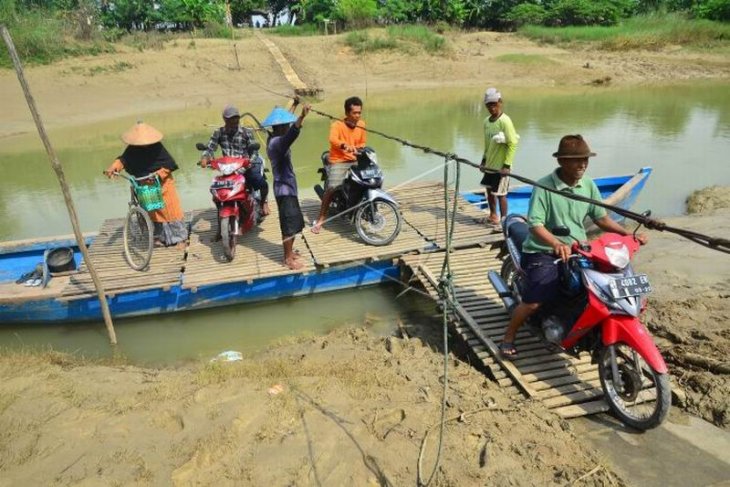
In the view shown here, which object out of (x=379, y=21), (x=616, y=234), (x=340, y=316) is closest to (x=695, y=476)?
(x=616, y=234)

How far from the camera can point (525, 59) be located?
2539cm

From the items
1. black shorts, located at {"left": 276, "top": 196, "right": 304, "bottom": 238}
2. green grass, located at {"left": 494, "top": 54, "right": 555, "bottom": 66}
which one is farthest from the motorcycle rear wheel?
green grass, located at {"left": 494, "top": 54, "right": 555, "bottom": 66}

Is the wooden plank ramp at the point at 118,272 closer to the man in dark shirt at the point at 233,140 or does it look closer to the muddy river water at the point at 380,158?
the muddy river water at the point at 380,158

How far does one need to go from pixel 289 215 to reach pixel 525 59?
2339 cm

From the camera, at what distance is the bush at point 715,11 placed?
1140 inches

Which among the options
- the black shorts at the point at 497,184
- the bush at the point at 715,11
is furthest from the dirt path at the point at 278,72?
the black shorts at the point at 497,184

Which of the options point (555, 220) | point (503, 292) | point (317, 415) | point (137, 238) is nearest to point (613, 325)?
point (555, 220)

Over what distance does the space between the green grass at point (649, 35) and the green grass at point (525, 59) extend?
387 centimetres

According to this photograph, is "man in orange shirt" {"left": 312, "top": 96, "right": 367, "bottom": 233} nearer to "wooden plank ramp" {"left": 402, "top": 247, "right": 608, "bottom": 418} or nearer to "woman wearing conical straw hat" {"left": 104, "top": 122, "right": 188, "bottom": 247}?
"wooden plank ramp" {"left": 402, "top": 247, "right": 608, "bottom": 418}

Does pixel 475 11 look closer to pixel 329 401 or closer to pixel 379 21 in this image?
pixel 379 21

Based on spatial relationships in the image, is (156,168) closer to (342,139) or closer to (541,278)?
(342,139)

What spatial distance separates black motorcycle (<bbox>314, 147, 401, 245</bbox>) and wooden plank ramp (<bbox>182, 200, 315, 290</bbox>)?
77 cm

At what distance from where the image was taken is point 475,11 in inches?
1291

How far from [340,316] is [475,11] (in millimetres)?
32035
